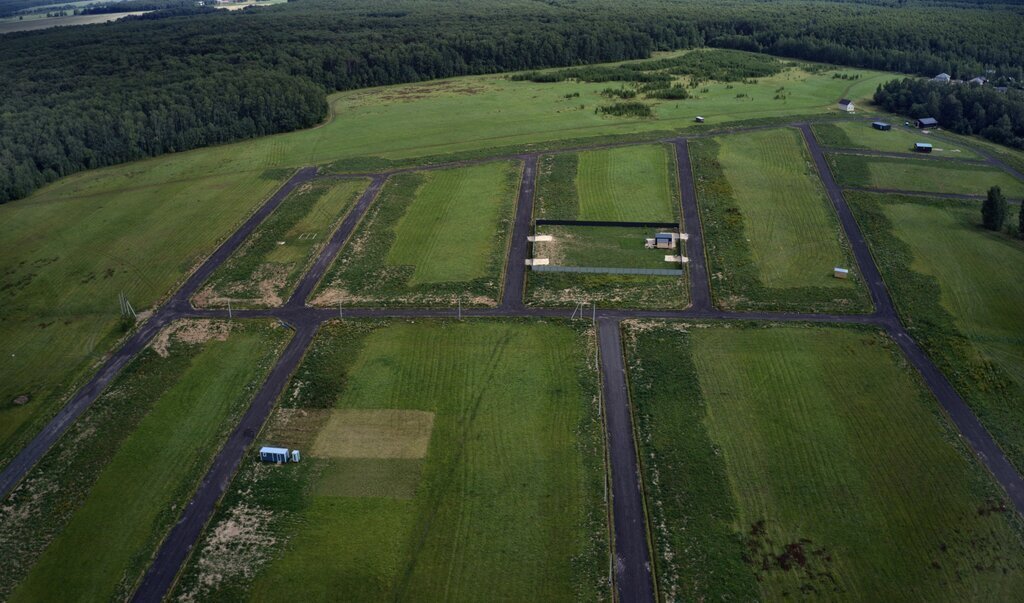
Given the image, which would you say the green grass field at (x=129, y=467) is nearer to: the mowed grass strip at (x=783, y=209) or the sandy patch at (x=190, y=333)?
the sandy patch at (x=190, y=333)

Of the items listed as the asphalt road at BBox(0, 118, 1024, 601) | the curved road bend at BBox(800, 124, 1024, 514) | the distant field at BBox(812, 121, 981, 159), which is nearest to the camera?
the asphalt road at BBox(0, 118, 1024, 601)

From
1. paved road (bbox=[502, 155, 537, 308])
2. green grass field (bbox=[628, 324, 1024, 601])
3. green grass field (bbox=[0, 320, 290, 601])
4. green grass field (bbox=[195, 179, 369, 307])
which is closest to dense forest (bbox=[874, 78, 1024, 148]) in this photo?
paved road (bbox=[502, 155, 537, 308])

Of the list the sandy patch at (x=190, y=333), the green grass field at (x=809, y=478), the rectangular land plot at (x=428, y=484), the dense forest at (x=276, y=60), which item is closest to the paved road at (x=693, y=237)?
the green grass field at (x=809, y=478)

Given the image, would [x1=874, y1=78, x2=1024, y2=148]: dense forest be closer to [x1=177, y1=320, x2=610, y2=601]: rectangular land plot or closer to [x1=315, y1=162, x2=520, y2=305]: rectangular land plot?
[x1=315, y1=162, x2=520, y2=305]: rectangular land plot

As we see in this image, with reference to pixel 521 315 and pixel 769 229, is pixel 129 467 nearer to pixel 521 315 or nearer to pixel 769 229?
pixel 521 315

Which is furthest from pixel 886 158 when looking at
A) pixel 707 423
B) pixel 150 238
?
pixel 150 238

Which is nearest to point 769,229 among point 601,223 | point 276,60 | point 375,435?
point 601,223

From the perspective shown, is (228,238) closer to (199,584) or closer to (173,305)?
(173,305)
